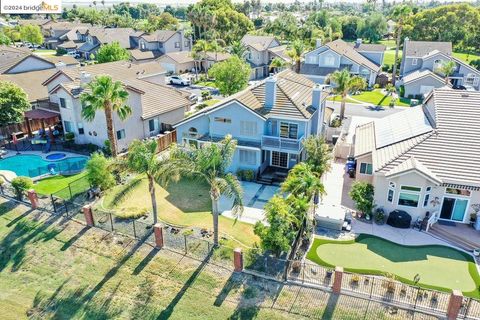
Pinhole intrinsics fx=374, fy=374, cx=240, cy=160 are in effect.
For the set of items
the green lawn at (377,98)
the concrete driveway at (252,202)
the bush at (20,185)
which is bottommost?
the concrete driveway at (252,202)

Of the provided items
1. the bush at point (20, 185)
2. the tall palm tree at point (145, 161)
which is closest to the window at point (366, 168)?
the tall palm tree at point (145, 161)

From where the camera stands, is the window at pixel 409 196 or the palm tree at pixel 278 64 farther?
the palm tree at pixel 278 64

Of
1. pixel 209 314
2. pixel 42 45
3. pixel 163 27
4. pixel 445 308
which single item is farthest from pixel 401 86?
pixel 42 45

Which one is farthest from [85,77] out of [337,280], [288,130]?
[337,280]

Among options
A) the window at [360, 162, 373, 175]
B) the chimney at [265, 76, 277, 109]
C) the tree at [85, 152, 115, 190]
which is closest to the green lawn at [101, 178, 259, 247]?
the tree at [85, 152, 115, 190]

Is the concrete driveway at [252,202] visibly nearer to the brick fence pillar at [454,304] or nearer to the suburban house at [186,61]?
the brick fence pillar at [454,304]

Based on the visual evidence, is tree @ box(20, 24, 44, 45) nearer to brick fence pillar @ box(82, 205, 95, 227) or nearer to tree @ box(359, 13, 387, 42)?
tree @ box(359, 13, 387, 42)

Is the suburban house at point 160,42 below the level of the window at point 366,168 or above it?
above
